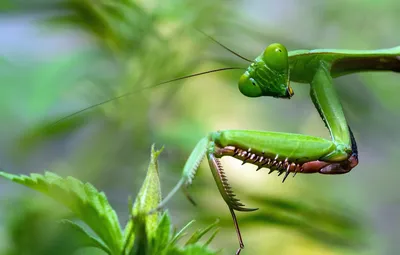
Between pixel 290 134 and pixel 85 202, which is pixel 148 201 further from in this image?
pixel 290 134

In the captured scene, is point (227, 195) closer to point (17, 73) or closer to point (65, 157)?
point (17, 73)

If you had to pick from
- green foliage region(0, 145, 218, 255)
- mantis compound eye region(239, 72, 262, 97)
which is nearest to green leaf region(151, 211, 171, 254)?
green foliage region(0, 145, 218, 255)

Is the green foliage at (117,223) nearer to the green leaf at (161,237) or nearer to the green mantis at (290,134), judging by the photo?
the green leaf at (161,237)

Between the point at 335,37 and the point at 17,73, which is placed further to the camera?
the point at 335,37

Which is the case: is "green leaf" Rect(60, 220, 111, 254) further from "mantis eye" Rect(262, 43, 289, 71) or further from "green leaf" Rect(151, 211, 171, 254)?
"mantis eye" Rect(262, 43, 289, 71)

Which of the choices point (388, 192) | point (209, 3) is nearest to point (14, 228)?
point (209, 3)
